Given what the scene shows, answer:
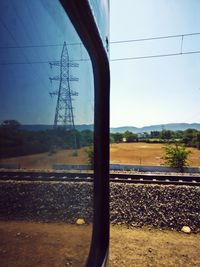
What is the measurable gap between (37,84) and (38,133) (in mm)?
111

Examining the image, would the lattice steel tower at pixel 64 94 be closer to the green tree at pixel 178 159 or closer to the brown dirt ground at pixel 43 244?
the brown dirt ground at pixel 43 244

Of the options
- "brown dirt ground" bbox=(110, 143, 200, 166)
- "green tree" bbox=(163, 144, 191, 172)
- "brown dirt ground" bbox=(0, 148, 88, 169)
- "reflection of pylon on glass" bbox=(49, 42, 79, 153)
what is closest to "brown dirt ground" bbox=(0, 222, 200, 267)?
"brown dirt ground" bbox=(0, 148, 88, 169)

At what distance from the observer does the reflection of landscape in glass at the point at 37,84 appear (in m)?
0.47

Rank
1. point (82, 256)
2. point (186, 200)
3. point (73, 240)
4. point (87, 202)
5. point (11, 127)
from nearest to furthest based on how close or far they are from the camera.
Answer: point (11, 127) < point (73, 240) < point (82, 256) < point (87, 202) < point (186, 200)

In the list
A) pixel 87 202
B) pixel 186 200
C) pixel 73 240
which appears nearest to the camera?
pixel 73 240

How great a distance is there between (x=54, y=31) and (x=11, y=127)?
0.40 metres

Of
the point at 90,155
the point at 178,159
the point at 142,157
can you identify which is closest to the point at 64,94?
the point at 90,155

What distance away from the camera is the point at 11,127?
48 cm

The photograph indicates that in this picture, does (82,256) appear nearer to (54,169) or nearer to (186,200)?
(54,169)

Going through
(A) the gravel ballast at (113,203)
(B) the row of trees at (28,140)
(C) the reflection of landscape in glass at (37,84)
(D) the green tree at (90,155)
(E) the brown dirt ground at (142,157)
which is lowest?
(E) the brown dirt ground at (142,157)

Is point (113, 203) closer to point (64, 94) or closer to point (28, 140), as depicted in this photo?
point (64, 94)

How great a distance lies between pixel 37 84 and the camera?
0.62m

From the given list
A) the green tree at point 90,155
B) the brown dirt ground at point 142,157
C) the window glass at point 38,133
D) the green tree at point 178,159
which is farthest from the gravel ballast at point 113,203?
the brown dirt ground at point 142,157

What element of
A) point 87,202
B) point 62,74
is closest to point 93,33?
point 62,74
